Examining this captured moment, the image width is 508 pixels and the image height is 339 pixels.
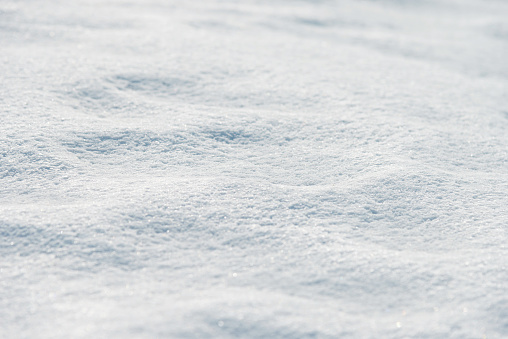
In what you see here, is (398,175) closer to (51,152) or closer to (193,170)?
(193,170)

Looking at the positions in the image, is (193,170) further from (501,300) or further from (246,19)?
(246,19)

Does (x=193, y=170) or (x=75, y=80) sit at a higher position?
(x=75, y=80)

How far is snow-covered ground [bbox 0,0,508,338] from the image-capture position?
0.79 meters

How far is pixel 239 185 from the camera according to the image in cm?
107

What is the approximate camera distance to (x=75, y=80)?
146cm

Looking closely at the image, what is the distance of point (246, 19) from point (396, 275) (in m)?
1.58

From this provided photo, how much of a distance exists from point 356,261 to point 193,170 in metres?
0.45

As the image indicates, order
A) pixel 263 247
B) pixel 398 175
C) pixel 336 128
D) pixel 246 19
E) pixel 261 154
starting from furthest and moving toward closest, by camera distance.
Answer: pixel 246 19 → pixel 336 128 → pixel 261 154 → pixel 398 175 → pixel 263 247

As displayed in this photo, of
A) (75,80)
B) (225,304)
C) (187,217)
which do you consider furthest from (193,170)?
(75,80)

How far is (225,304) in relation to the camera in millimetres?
788

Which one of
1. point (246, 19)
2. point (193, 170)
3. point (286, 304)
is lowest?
point (286, 304)

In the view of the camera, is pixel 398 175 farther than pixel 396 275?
Yes

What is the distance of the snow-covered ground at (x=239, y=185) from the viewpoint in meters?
0.79

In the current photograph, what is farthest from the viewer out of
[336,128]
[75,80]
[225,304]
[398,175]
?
[75,80]
